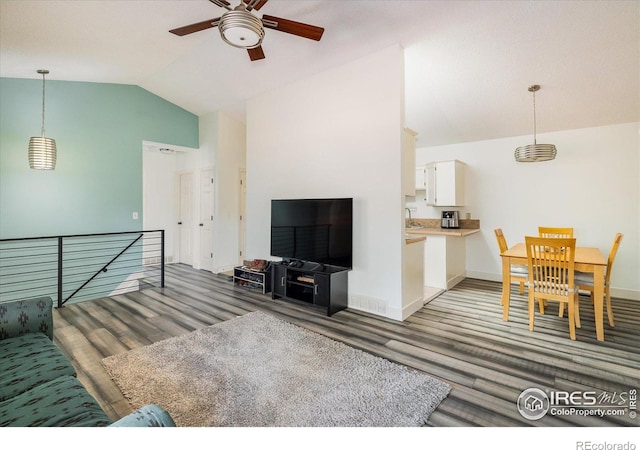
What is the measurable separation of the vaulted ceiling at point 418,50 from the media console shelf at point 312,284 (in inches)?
106

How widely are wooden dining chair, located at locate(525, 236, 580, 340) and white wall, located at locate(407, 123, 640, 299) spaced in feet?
6.56

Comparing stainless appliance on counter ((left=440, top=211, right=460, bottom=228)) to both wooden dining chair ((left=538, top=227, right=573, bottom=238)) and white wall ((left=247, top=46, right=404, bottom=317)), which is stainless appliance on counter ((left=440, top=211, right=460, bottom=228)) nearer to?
wooden dining chair ((left=538, top=227, right=573, bottom=238))

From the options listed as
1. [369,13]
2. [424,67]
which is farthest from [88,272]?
[424,67]

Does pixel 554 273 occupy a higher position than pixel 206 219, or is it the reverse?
pixel 206 219

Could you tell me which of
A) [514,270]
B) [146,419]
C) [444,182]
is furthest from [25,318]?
[444,182]

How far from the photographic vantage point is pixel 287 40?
3611 millimetres

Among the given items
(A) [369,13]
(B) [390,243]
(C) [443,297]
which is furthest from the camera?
(C) [443,297]

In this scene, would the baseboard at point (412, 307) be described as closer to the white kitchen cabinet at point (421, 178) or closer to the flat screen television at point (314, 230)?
the flat screen television at point (314, 230)

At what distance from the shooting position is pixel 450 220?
5.54 meters

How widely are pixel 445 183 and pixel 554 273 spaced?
2.63 metres

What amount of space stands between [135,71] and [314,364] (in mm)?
5055

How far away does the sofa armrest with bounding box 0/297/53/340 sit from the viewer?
1.98m

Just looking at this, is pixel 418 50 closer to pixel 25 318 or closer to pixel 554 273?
pixel 554 273
